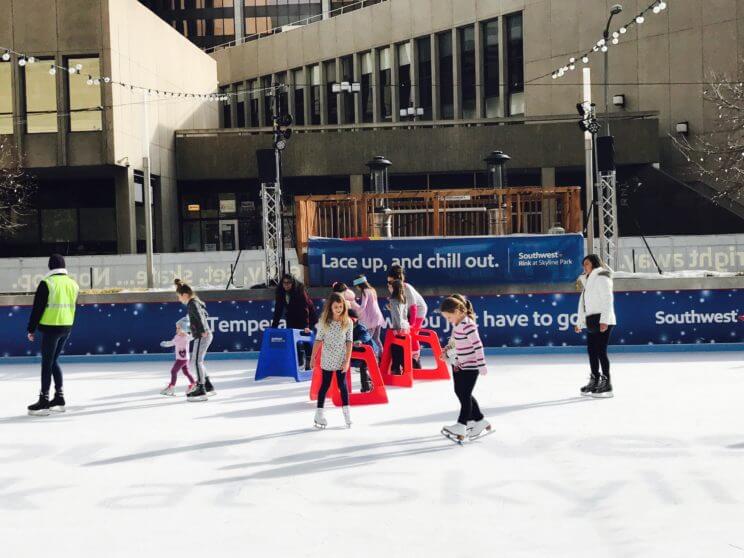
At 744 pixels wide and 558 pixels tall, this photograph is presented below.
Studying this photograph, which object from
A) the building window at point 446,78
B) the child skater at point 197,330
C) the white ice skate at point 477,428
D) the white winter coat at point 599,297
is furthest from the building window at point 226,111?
the white ice skate at point 477,428

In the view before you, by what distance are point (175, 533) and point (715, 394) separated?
28.5 feet

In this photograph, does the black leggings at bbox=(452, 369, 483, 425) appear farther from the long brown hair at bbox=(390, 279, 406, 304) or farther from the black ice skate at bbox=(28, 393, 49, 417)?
the long brown hair at bbox=(390, 279, 406, 304)

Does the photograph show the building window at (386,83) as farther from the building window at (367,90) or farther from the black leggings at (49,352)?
the black leggings at (49,352)

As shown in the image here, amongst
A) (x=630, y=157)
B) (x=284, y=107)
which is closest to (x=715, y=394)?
(x=630, y=157)

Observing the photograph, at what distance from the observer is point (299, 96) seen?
61.2 meters

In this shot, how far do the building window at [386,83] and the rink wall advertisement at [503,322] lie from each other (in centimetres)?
3770

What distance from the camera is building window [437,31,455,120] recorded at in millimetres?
53688

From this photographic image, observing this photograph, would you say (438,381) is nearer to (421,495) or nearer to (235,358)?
(235,358)

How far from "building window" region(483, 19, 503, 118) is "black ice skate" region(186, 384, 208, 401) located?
3987cm

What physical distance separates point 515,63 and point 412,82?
675 cm

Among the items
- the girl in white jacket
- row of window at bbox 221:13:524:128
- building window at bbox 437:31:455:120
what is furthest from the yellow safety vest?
building window at bbox 437:31:455:120

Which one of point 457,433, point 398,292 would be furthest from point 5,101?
point 457,433

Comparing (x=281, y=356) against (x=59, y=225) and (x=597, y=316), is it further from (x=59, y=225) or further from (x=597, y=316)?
(x=59, y=225)

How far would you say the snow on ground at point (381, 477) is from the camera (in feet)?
20.9
